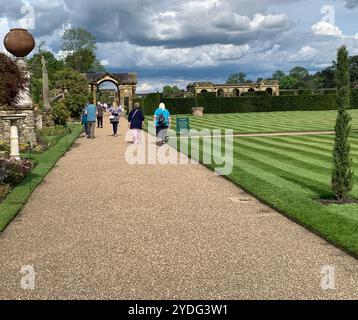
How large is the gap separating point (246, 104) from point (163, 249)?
55152 mm

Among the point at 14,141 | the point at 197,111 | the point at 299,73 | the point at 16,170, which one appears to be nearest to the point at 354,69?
the point at 299,73

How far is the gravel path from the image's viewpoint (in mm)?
5383

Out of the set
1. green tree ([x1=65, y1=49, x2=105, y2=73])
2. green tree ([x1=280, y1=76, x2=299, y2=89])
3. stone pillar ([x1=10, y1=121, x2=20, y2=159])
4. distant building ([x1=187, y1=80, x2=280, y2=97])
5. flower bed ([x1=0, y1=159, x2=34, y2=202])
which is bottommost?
flower bed ([x1=0, y1=159, x2=34, y2=202])

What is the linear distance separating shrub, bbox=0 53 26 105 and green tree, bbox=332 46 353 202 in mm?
6630

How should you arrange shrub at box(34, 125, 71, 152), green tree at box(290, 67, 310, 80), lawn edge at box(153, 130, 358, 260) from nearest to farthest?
1. lawn edge at box(153, 130, 358, 260)
2. shrub at box(34, 125, 71, 152)
3. green tree at box(290, 67, 310, 80)

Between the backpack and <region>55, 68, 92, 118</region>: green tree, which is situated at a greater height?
<region>55, 68, 92, 118</region>: green tree

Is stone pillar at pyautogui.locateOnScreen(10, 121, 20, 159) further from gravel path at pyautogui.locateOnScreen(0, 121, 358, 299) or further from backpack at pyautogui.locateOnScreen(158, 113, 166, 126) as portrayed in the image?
backpack at pyautogui.locateOnScreen(158, 113, 166, 126)

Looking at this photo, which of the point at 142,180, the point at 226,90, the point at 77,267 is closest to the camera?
the point at 77,267

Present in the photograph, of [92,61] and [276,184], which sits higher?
[92,61]

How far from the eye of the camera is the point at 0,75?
10609 mm

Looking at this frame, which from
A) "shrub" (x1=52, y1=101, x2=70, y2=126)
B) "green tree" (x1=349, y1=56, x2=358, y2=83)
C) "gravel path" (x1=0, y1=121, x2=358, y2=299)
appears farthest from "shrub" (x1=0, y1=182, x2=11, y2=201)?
"green tree" (x1=349, y1=56, x2=358, y2=83)

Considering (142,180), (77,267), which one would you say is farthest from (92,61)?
(77,267)
